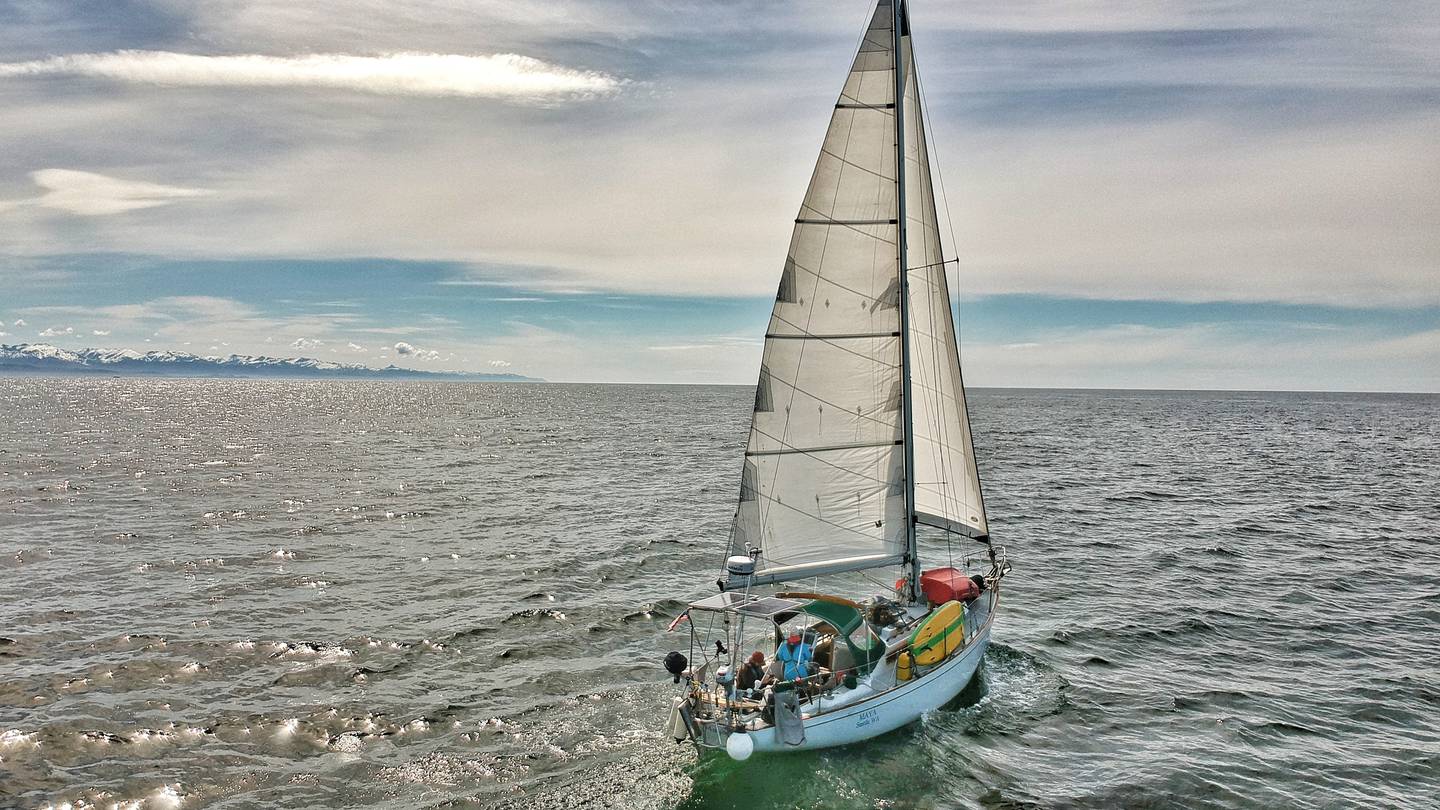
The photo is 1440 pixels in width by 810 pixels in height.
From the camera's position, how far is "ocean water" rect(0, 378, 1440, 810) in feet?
50.2

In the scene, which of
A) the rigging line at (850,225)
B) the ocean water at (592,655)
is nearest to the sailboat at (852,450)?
the rigging line at (850,225)

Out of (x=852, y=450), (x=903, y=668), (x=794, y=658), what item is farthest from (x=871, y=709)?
(x=852, y=450)

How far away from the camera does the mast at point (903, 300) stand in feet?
56.6

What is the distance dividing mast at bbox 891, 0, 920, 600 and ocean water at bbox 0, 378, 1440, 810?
14.9ft

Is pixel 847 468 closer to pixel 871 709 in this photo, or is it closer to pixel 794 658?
pixel 794 658

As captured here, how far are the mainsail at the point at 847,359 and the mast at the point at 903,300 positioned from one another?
49 millimetres

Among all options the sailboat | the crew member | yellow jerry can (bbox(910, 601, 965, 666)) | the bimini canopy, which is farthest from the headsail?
the crew member

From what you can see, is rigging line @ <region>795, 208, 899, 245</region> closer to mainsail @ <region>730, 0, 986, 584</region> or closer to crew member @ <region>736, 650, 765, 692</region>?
mainsail @ <region>730, 0, 986, 584</region>

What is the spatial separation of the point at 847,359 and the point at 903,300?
6.01 feet

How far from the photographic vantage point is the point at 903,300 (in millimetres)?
17828

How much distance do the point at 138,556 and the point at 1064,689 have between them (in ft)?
110

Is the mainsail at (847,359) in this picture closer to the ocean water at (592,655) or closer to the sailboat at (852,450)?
the sailboat at (852,450)

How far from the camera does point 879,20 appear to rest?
55.8 feet

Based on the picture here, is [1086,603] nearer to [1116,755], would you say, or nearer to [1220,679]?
[1220,679]
